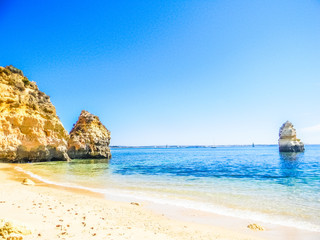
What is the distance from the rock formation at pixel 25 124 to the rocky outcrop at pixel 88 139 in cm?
722

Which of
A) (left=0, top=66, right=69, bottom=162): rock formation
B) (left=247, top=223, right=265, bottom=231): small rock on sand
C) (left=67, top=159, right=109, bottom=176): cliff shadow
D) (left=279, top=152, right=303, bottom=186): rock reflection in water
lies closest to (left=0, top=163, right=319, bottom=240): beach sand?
(left=247, top=223, right=265, bottom=231): small rock on sand

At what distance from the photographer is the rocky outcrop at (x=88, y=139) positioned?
4712 centimetres

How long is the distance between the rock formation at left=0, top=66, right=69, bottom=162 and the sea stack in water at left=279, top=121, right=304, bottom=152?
6897 cm

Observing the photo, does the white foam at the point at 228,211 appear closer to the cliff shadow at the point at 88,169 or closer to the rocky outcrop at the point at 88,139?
the cliff shadow at the point at 88,169

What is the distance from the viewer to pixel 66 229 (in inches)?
204

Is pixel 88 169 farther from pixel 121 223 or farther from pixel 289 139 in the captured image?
pixel 289 139

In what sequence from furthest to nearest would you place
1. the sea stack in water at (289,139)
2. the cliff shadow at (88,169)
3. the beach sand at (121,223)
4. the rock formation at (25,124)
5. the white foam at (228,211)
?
the sea stack in water at (289,139), the rock formation at (25,124), the cliff shadow at (88,169), the white foam at (228,211), the beach sand at (121,223)

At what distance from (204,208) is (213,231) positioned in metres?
2.68

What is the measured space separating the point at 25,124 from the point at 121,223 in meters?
32.9

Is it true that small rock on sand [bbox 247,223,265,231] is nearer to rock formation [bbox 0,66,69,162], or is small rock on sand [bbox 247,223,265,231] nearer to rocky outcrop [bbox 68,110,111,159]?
rock formation [bbox 0,66,69,162]

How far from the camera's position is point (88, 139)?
48.3m

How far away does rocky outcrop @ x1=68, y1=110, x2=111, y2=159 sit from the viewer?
155 ft

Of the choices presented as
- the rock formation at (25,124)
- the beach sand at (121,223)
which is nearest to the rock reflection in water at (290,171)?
the beach sand at (121,223)

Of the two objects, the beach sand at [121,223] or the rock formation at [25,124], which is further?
the rock formation at [25,124]
